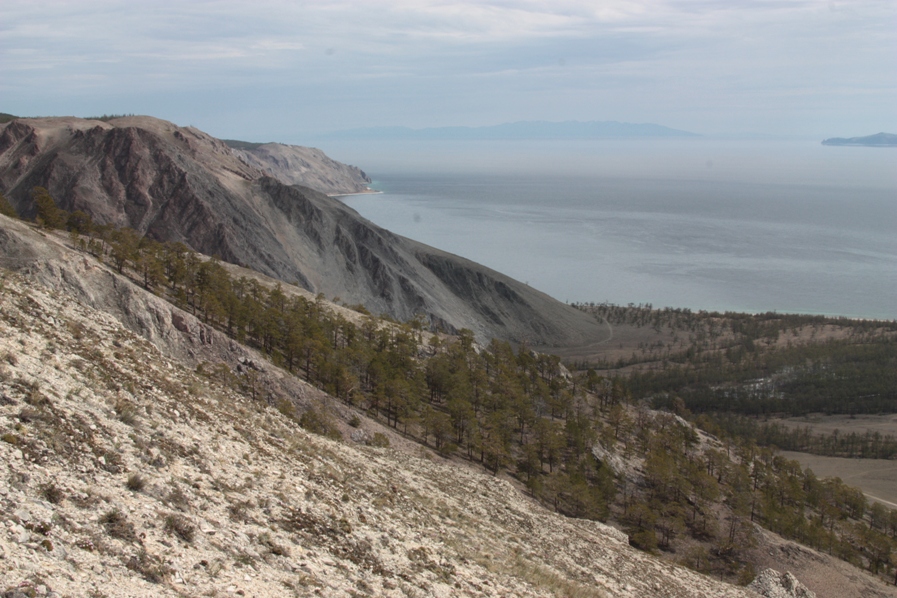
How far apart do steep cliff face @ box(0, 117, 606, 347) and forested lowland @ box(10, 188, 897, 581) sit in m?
33.4

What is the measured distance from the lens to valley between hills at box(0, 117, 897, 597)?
14.0m

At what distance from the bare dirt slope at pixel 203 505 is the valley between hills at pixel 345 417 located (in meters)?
0.08

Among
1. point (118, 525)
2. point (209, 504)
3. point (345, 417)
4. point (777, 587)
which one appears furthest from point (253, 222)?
point (118, 525)

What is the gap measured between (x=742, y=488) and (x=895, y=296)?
140m

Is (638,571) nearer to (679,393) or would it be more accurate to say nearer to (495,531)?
(495,531)

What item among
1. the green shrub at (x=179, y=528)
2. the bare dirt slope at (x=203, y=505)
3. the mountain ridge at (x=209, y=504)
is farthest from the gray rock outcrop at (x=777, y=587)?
the green shrub at (x=179, y=528)

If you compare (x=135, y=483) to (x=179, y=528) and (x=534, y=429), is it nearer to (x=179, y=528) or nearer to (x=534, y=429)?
(x=179, y=528)

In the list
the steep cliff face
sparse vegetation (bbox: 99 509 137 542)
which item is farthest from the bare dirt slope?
the steep cliff face

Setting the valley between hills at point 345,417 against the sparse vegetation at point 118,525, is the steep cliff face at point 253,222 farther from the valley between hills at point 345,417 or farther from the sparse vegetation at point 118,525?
the sparse vegetation at point 118,525

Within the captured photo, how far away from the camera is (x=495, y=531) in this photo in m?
25.0

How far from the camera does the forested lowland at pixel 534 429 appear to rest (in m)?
47.4

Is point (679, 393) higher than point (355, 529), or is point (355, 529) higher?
point (355, 529)

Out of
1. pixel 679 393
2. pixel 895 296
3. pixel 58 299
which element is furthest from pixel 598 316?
pixel 58 299

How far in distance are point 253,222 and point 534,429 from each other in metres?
71.5
